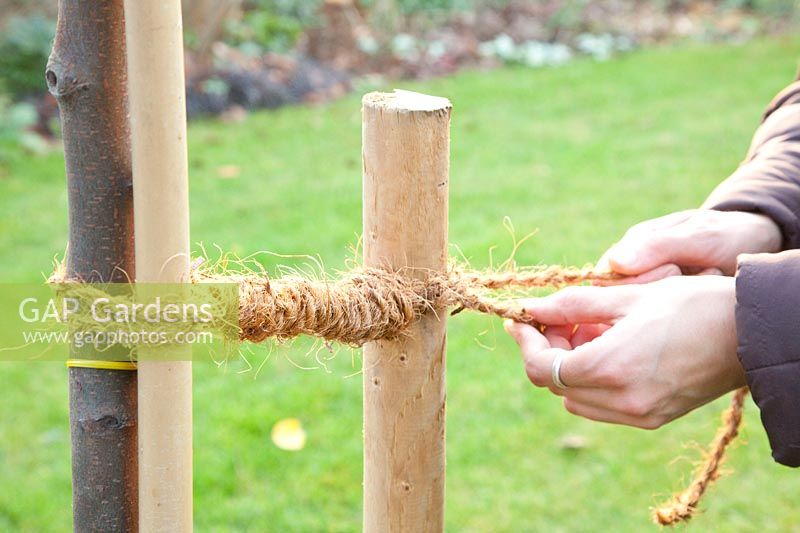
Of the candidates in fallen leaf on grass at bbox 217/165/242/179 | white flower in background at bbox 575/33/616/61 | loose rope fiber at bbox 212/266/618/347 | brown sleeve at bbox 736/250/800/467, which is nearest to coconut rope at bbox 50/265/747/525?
loose rope fiber at bbox 212/266/618/347

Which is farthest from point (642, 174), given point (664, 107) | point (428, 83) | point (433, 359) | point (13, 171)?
point (433, 359)

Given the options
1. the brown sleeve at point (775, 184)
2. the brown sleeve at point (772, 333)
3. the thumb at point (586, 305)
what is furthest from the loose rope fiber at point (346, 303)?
the brown sleeve at point (775, 184)

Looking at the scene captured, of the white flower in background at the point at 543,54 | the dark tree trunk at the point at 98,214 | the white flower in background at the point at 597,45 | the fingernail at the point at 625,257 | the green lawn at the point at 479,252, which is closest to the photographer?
the dark tree trunk at the point at 98,214

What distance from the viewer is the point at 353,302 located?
4.20 feet

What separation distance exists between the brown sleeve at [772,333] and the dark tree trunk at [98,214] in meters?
0.81

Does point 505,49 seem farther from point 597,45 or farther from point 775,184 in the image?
point 775,184

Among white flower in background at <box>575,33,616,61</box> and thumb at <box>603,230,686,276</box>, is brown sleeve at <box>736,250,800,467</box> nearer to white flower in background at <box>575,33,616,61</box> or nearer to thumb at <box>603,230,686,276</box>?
thumb at <box>603,230,686,276</box>

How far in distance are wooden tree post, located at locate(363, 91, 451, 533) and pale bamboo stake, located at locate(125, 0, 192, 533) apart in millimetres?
276

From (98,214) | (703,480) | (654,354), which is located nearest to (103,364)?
(98,214)

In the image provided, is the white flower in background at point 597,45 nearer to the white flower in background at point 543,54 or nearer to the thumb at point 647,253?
the white flower in background at point 543,54

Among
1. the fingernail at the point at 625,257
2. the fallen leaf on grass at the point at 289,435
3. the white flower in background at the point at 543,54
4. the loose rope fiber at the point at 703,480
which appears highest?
the white flower in background at the point at 543,54

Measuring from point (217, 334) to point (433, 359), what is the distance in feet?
1.08

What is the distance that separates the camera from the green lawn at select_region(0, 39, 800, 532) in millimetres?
2725

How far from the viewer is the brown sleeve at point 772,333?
3.84ft
